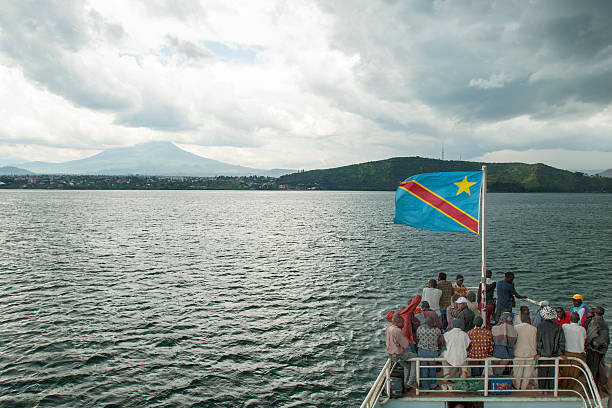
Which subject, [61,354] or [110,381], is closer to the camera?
[110,381]

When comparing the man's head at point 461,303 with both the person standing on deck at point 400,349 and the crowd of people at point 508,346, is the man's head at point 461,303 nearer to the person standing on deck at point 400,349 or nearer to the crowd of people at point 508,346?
the crowd of people at point 508,346

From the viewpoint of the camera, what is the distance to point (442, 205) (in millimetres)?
14344

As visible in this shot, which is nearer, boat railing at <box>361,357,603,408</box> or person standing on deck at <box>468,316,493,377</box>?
boat railing at <box>361,357,603,408</box>

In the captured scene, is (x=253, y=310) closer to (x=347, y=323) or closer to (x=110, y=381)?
(x=347, y=323)

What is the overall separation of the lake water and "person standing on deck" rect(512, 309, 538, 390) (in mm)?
6612

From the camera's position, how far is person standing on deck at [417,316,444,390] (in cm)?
1106

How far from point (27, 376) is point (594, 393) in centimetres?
2159

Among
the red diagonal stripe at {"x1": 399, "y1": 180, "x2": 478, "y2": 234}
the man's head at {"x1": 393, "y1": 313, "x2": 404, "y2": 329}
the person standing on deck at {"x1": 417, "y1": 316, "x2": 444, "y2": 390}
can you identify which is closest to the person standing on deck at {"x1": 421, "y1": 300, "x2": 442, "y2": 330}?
the person standing on deck at {"x1": 417, "y1": 316, "x2": 444, "y2": 390}

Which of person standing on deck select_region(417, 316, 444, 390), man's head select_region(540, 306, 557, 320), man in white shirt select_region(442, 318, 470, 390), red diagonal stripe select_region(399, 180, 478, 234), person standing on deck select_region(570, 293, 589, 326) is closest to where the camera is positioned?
man in white shirt select_region(442, 318, 470, 390)

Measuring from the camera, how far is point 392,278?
117 ft

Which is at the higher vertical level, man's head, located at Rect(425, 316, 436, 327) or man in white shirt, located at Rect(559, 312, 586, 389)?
man's head, located at Rect(425, 316, 436, 327)

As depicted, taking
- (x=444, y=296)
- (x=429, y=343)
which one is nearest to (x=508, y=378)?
(x=429, y=343)

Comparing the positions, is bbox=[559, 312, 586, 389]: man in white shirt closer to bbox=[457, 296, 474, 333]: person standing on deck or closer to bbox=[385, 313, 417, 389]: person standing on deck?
bbox=[457, 296, 474, 333]: person standing on deck

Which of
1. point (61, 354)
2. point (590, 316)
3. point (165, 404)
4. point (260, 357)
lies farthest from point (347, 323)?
point (61, 354)
